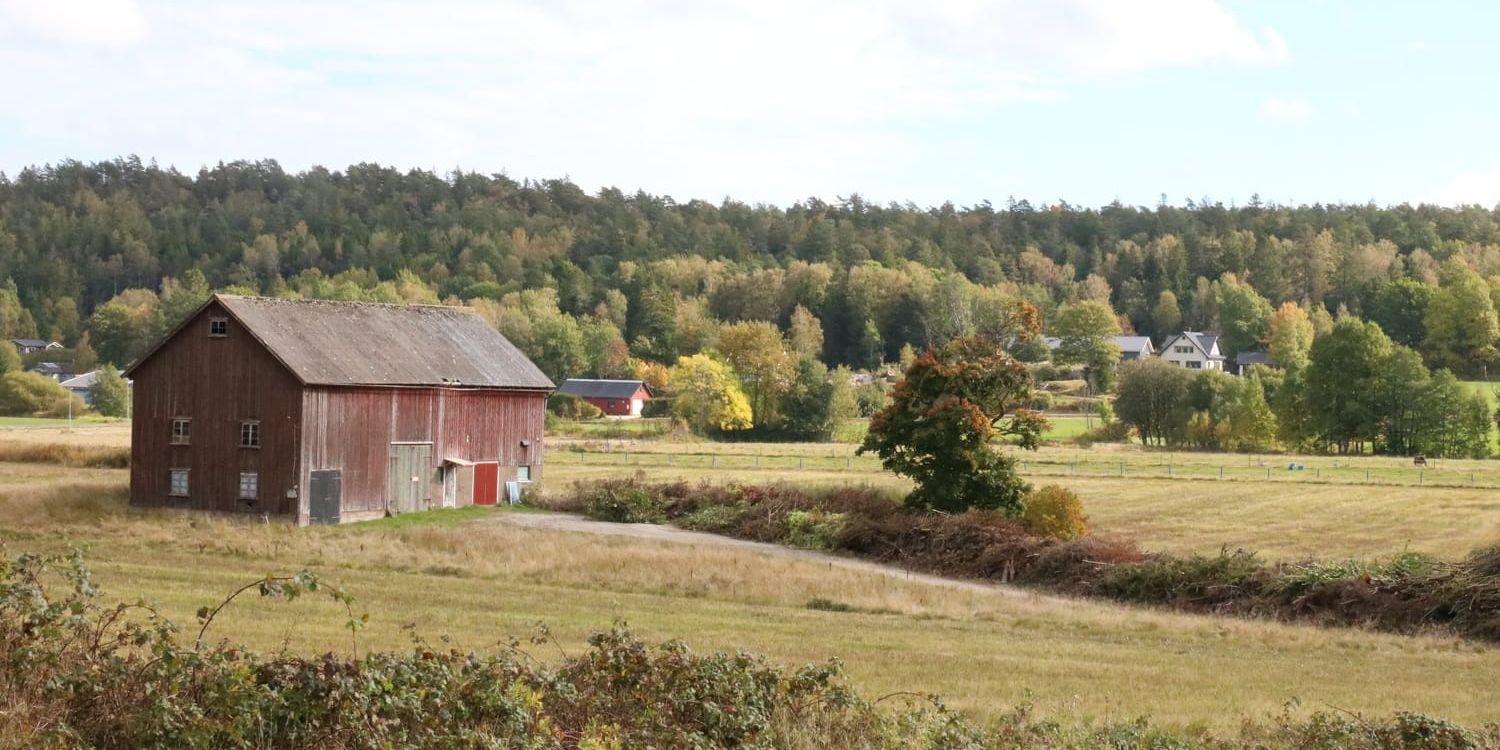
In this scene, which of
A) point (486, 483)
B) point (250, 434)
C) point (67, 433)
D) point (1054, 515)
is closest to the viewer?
point (1054, 515)

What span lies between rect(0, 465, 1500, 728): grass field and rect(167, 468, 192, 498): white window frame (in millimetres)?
4282

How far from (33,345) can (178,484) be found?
498ft

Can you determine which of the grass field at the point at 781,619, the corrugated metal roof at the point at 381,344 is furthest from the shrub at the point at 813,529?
the corrugated metal roof at the point at 381,344

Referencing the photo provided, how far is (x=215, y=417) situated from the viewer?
1831 inches

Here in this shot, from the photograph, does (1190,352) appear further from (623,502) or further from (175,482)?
(175,482)

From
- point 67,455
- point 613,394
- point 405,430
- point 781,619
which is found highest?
point 613,394

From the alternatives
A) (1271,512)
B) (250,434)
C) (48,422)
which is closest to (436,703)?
(250,434)

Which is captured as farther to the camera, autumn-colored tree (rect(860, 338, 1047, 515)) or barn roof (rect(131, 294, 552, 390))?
barn roof (rect(131, 294, 552, 390))

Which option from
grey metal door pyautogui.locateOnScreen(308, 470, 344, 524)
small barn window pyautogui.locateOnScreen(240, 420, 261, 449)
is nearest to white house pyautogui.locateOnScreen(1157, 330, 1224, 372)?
grey metal door pyautogui.locateOnScreen(308, 470, 344, 524)

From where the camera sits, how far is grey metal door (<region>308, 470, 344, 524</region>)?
1785 inches

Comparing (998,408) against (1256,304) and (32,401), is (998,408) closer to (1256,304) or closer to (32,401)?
(32,401)

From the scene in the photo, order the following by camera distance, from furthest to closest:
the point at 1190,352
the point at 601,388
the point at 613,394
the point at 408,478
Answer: the point at 1190,352 < the point at 601,388 < the point at 613,394 < the point at 408,478

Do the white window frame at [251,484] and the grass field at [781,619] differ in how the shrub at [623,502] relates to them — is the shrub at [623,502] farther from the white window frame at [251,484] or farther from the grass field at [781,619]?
the white window frame at [251,484]

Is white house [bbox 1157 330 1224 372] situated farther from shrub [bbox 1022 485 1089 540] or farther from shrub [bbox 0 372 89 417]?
shrub [bbox 1022 485 1089 540]
